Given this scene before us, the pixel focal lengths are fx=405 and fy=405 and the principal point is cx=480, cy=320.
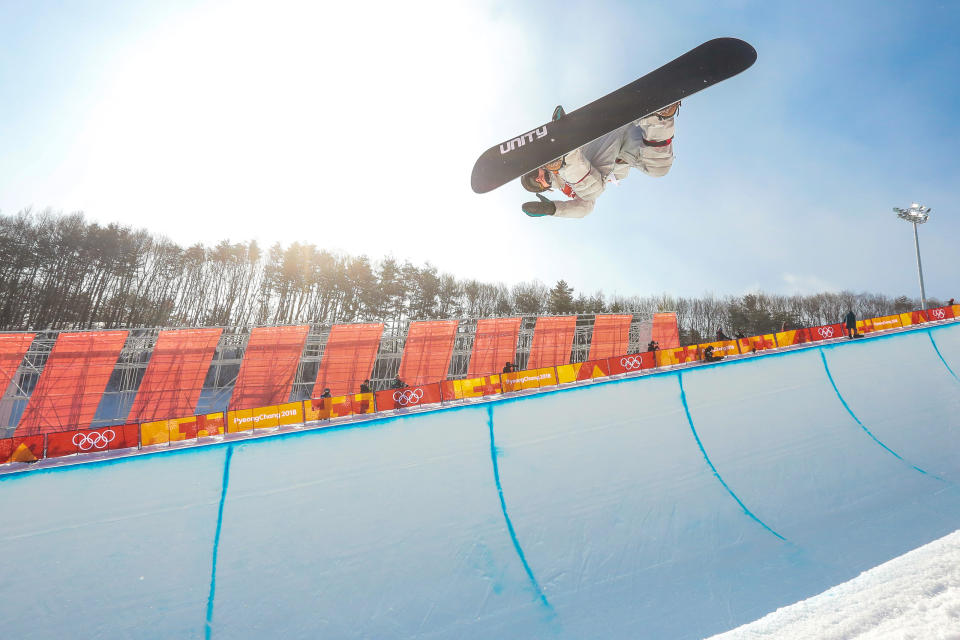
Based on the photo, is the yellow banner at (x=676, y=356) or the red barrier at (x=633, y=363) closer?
the red barrier at (x=633, y=363)

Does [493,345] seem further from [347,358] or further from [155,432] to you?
[155,432]

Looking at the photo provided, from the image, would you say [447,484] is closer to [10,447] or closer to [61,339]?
[10,447]

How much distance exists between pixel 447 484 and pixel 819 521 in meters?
4.21

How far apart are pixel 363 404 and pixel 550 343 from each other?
10.1 m

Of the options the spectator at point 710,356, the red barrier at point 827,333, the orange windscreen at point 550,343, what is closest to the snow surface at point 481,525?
the spectator at point 710,356

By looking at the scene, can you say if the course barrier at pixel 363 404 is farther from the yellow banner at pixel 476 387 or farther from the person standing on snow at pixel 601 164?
the person standing on snow at pixel 601 164

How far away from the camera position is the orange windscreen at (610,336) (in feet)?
57.3

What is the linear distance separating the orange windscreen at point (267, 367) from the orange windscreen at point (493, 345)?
19.5 ft

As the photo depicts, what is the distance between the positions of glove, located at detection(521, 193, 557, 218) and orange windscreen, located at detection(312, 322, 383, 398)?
1006 cm

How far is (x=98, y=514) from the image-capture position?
11.1 feet

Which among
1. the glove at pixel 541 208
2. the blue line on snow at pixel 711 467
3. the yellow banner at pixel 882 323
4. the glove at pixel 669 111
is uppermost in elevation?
the yellow banner at pixel 882 323

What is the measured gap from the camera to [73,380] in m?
10.6

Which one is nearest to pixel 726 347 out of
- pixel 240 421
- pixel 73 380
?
pixel 240 421

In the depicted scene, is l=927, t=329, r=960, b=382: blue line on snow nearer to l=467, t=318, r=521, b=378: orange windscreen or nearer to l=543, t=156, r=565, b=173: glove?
l=543, t=156, r=565, b=173: glove
